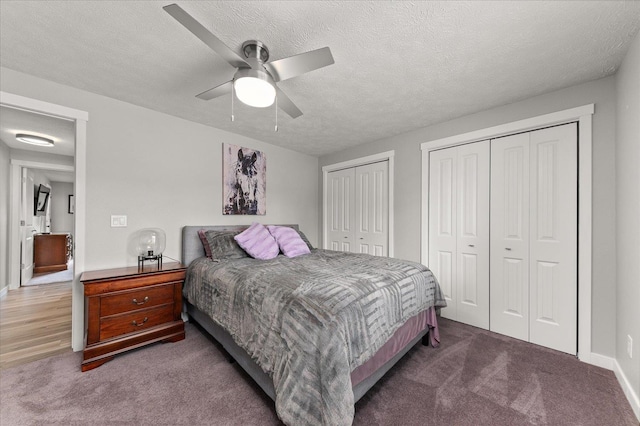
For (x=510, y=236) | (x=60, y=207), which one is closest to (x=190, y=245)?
(x=510, y=236)

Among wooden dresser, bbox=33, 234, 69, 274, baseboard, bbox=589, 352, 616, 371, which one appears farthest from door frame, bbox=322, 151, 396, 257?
wooden dresser, bbox=33, 234, 69, 274

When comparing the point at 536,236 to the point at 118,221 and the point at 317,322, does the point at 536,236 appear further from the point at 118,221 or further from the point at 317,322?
the point at 118,221

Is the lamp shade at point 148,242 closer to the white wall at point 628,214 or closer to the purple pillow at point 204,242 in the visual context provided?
the purple pillow at point 204,242

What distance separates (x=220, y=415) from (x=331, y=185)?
352cm

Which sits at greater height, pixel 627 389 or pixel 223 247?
pixel 223 247

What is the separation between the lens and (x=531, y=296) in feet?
8.06

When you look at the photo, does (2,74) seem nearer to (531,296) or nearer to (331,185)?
(331,185)

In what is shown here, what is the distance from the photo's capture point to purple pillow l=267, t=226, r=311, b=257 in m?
2.98

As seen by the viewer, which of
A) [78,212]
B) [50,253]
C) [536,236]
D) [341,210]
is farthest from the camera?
[50,253]

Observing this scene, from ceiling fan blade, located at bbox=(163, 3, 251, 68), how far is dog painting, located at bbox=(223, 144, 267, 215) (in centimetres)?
194

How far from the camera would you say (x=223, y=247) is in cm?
278

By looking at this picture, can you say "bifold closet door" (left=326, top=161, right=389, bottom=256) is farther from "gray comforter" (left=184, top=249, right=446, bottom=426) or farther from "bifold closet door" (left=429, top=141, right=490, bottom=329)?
"gray comforter" (left=184, top=249, right=446, bottom=426)

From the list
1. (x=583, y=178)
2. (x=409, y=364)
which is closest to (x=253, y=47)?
(x=409, y=364)

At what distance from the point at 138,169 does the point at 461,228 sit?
3.68 meters
